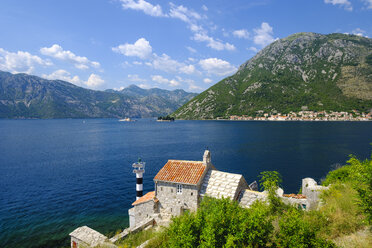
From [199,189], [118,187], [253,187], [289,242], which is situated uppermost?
[289,242]

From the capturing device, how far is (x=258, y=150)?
7325 cm

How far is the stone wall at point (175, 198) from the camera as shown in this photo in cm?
2098

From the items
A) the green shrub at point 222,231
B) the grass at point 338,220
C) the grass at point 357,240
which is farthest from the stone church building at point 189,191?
the green shrub at point 222,231

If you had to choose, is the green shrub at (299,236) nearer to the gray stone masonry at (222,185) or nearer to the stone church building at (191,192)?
the stone church building at (191,192)

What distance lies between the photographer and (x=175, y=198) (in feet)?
72.4

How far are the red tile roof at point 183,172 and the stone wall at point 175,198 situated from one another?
0.62m

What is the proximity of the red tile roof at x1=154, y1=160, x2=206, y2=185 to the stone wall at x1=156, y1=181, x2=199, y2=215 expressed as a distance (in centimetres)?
62

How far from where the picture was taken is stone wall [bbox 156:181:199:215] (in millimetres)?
20984

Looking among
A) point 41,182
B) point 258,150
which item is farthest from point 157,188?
point 258,150

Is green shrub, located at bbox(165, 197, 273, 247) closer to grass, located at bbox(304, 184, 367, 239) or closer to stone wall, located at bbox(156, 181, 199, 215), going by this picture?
grass, located at bbox(304, 184, 367, 239)

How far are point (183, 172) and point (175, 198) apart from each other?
9.69 ft

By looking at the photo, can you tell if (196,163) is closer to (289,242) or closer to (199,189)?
(199,189)

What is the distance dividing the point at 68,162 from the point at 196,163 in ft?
168

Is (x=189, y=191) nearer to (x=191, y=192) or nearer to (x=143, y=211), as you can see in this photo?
(x=191, y=192)
